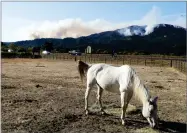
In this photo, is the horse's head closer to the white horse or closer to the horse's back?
the white horse

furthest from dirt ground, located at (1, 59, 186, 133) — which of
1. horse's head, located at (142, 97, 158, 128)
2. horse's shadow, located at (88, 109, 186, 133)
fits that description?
horse's head, located at (142, 97, 158, 128)

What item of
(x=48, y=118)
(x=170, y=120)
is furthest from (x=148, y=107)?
(x=48, y=118)

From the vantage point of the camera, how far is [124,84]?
27.6 ft

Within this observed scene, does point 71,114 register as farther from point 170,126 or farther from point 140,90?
point 170,126

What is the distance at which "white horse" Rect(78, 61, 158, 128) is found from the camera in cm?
764

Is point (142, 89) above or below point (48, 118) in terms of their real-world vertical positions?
above

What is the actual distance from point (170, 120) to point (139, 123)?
37.9 inches

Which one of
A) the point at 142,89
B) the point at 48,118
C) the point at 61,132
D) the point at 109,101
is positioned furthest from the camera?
the point at 109,101

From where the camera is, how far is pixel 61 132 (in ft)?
24.3

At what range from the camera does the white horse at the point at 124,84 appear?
764 centimetres

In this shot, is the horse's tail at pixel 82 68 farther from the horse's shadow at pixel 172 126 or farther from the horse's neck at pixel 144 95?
the horse's shadow at pixel 172 126

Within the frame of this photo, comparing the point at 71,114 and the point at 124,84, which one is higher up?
the point at 124,84

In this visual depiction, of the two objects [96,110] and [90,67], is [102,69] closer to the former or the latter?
[90,67]

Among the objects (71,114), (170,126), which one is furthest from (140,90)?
(71,114)
